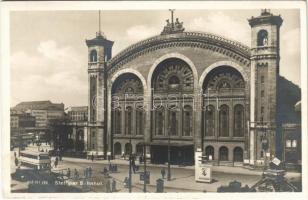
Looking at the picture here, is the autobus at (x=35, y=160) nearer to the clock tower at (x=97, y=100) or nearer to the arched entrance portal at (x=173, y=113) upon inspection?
the clock tower at (x=97, y=100)

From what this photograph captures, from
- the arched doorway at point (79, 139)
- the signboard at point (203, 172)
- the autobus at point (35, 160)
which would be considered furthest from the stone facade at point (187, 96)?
the autobus at point (35, 160)

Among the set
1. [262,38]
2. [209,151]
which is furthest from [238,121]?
[262,38]

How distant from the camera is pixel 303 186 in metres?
9.09

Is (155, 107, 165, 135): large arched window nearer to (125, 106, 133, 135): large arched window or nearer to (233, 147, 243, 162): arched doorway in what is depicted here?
(125, 106, 133, 135): large arched window

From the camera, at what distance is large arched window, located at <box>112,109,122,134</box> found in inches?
435

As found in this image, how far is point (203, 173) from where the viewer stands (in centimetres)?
973

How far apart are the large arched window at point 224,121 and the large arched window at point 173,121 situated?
1.06 meters

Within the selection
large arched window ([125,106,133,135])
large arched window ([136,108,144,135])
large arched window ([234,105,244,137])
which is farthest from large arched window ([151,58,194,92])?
large arched window ([234,105,244,137])

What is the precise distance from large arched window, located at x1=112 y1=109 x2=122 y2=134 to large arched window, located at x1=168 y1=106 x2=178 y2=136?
4.26 feet

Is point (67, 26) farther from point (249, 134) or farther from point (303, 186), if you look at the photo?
point (303, 186)

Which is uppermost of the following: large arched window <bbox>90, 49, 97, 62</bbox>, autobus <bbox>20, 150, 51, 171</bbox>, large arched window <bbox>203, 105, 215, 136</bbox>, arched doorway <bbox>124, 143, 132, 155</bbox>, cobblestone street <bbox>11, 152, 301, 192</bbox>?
large arched window <bbox>90, 49, 97, 62</bbox>

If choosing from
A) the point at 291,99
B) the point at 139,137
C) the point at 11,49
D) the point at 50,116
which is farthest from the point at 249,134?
the point at 11,49

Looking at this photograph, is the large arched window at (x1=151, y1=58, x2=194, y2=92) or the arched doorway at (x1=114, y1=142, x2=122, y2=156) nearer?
the large arched window at (x1=151, y1=58, x2=194, y2=92)

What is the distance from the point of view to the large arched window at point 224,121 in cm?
1058
